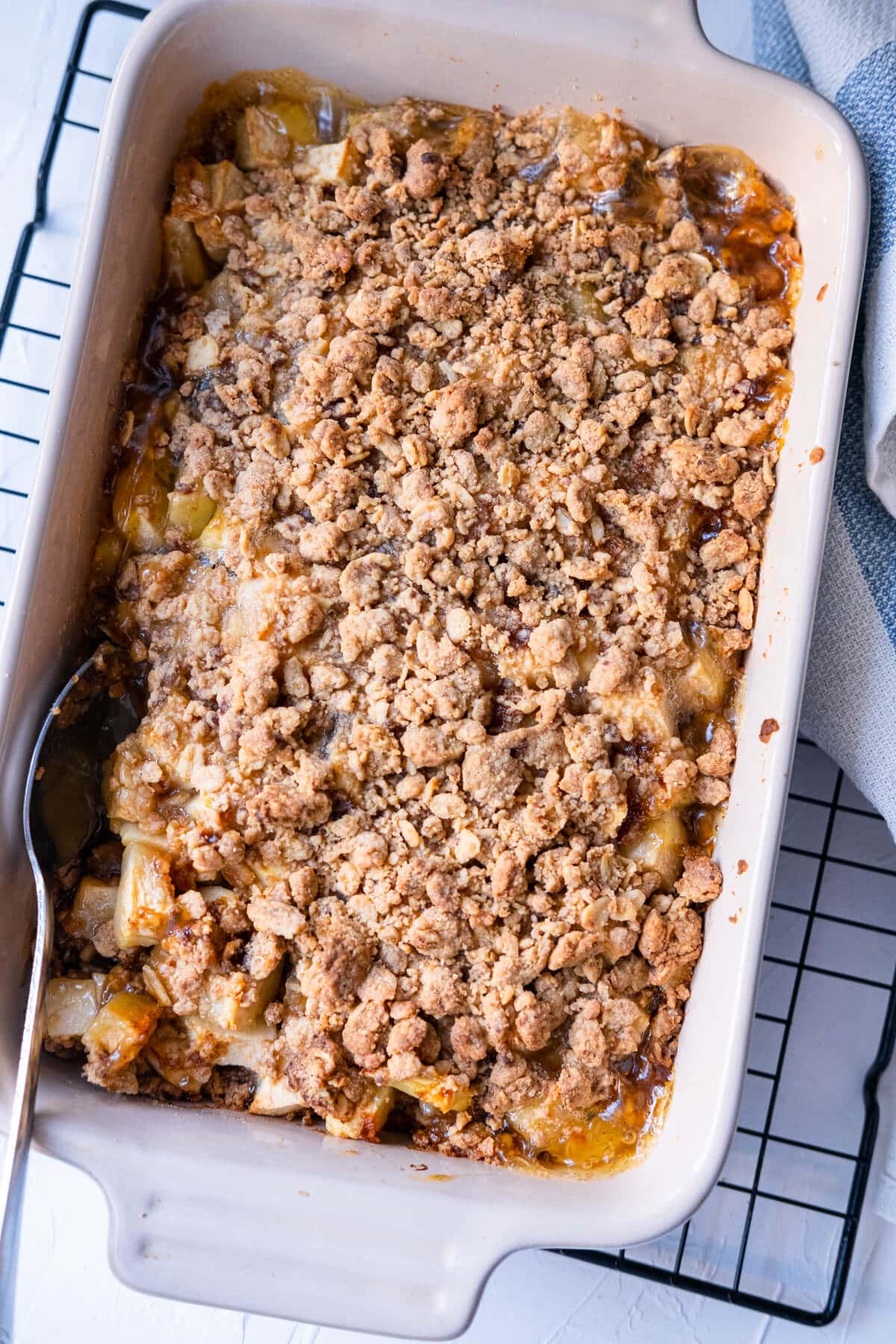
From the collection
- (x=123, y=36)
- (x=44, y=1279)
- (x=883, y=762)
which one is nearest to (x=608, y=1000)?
(x=883, y=762)

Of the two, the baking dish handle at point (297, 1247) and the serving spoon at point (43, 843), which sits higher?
the serving spoon at point (43, 843)

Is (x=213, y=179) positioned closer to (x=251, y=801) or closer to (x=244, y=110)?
(x=244, y=110)

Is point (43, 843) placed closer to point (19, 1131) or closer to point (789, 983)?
point (19, 1131)

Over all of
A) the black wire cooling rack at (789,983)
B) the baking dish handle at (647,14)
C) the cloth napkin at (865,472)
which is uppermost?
the baking dish handle at (647,14)

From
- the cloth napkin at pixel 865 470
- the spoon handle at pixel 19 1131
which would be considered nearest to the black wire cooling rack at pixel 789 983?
the cloth napkin at pixel 865 470

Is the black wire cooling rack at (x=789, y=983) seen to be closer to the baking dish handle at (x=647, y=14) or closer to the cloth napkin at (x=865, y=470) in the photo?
the cloth napkin at (x=865, y=470)

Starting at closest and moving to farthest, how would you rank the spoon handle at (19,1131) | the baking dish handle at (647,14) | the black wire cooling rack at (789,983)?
the spoon handle at (19,1131) → the baking dish handle at (647,14) → the black wire cooling rack at (789,983)

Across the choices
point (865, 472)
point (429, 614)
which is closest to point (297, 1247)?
point (429, 614)
